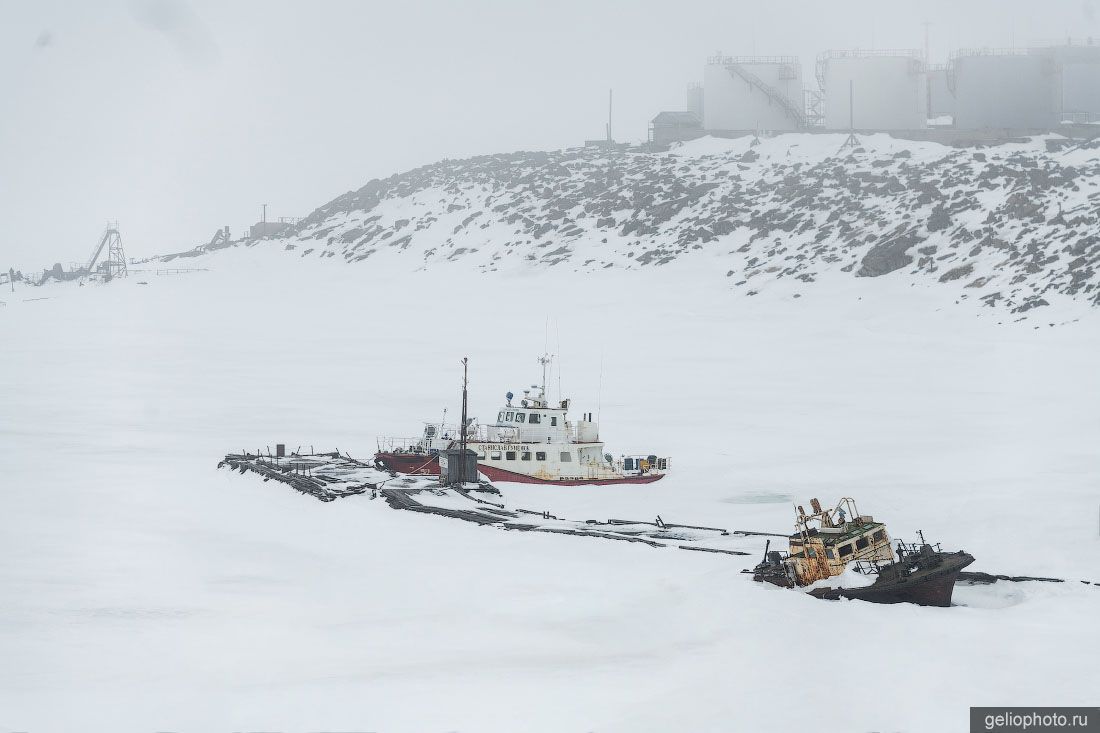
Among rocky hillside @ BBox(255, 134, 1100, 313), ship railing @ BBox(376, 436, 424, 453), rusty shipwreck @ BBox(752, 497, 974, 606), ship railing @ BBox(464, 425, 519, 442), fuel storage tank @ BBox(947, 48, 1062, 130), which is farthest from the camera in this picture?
fuel storage tank @ BBox(947, 48, 1062, 130)

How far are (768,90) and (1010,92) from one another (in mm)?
27763

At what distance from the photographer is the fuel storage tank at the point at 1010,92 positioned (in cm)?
13550

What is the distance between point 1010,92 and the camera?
5359 inches

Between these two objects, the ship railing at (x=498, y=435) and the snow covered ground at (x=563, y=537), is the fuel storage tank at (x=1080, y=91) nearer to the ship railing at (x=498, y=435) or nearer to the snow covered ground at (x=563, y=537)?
the snow covered ground at (x=563, y=537)

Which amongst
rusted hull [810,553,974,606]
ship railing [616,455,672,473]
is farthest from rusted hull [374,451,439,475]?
rusted hull [810,553,974,606]

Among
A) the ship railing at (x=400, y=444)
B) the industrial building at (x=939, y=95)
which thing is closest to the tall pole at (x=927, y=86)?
the industrial building at (x=939, y=95)

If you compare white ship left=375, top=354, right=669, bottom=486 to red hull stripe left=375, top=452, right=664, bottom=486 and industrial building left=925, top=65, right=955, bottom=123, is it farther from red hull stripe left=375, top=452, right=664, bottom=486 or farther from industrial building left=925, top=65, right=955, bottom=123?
industrial building left=925, top=65, right=955, bottom=123

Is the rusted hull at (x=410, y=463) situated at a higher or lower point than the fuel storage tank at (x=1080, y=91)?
lower

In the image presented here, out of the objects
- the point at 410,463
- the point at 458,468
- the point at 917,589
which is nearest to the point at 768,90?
the point at 410,463

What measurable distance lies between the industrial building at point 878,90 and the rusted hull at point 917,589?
121 metres

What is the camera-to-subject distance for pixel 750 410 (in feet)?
204

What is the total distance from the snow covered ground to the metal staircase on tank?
58.3 m

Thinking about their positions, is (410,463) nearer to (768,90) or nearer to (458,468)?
(458,468)

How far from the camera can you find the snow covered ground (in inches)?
857
